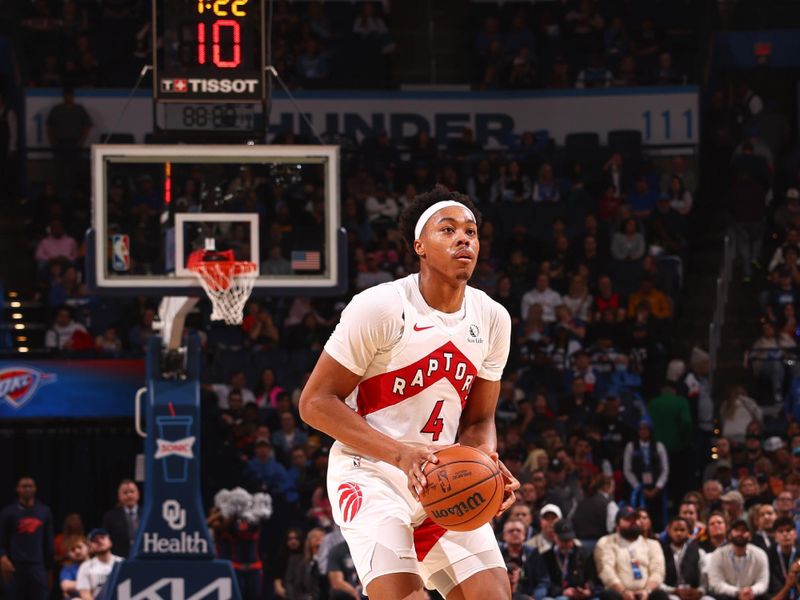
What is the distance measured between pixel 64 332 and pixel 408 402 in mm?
12273

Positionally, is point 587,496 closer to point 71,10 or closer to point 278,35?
point 278,35

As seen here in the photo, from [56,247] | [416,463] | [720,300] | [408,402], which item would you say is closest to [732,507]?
[720,300]

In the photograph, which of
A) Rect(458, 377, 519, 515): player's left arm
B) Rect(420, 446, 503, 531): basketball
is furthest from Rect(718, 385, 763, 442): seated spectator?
Rect(420, 446, 503, 531): basketball

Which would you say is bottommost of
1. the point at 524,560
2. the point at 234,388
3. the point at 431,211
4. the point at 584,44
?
the point at 524,560

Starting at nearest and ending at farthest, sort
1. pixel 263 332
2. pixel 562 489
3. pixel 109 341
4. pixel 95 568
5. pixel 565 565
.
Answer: pixel 95 568
pixel 565 565
pixel 562 489
pixel 109 341
pixel 263 332

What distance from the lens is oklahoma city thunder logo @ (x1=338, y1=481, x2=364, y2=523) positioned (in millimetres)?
6680

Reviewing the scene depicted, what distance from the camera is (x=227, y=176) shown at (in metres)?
13.2

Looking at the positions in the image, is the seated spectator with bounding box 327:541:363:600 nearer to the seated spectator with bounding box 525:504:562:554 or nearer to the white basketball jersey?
the seated spectator with bounding box 525:504:562:554

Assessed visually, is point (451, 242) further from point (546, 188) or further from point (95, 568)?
point (546, 188)

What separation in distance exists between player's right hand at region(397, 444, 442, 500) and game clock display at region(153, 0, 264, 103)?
697 cm

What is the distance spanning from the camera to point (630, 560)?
15.1 meters

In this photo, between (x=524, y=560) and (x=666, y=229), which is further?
(x=666, y=229)

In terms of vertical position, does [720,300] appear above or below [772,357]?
above

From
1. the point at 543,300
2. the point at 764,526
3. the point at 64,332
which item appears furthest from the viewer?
the point at 543,300
